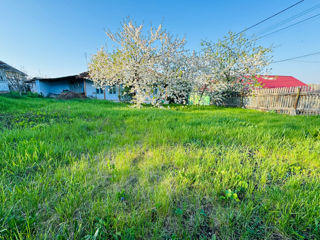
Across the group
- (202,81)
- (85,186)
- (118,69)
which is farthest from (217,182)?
(202,81)

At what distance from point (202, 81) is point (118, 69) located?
727 centimetres

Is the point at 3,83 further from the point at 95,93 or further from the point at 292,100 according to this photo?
the point at 292,100

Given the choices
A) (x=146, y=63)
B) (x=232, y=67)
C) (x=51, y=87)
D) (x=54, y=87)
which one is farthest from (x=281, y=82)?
(x=51, y=87)

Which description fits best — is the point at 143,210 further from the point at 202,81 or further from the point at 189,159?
the point at 202,81

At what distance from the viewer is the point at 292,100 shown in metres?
7.33

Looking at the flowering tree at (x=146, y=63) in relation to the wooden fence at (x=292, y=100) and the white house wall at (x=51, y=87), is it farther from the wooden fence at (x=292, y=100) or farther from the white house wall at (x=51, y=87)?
the white house wall at (x=51, y=87)

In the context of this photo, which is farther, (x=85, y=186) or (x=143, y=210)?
(x=85, y=186)

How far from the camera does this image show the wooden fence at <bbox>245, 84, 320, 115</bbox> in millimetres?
6516

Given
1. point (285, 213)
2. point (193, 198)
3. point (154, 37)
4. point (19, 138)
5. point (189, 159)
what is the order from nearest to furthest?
point (285, 213)
point (193, 198)
point (189, 159)
point (19, 138)
point (154, 37)

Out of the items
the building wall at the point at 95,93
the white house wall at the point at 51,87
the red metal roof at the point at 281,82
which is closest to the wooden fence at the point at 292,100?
the red metal roof at the point at 281,82

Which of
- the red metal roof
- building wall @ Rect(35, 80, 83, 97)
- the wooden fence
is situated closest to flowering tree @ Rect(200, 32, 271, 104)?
the wooden fence

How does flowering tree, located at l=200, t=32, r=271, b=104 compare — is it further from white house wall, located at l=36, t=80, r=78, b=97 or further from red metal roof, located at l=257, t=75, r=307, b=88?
white house wall, located at l=36, t=80, r=78, b=97

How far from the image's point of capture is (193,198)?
3.88 feet

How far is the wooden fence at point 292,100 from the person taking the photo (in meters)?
6.52
